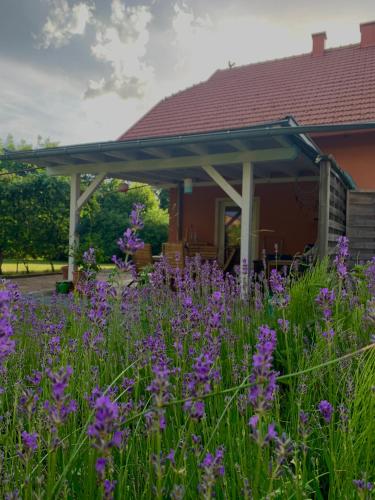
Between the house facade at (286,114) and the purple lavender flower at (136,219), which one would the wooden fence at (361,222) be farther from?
the purple lavender flower at (136,219)

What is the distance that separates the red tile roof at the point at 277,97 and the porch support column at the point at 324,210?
5.30 meters

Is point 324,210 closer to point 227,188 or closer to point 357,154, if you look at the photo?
point 227,188

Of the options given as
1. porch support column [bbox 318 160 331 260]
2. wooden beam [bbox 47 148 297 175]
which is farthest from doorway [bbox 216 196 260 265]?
porch support column [bbox 318 160 331 260]

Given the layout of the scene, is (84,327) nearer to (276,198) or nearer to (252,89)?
(276,198)

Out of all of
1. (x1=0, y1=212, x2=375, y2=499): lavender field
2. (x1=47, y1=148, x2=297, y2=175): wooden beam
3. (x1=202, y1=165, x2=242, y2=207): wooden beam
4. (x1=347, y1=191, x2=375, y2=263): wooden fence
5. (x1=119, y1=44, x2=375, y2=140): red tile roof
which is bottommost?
(x1=0, y1=212, x2=375, y2=499): lavender field

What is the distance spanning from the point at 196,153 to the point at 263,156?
1.20 metres

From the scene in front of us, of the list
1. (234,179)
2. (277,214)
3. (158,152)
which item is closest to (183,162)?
(158,152)

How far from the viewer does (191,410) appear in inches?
34.9

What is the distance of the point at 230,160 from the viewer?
22.6ft

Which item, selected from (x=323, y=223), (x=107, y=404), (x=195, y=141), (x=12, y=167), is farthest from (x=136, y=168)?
(x=12, y=167)

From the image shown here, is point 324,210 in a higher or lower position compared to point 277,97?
lower

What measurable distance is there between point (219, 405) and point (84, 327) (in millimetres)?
1341

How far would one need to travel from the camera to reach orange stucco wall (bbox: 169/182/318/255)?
10.2 metres

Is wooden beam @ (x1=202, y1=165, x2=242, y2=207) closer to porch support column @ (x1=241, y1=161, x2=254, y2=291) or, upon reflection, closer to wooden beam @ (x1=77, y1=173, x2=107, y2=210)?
porch support column @ (x1=241, y1=161, x2=254, y2=291)
